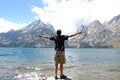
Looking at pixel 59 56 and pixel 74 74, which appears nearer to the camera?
pixel 59 56

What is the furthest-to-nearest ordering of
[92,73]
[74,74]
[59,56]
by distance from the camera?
1. [92,73]
2. [74,74]
3. [59,56]

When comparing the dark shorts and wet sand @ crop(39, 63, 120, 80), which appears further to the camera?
wet sand @ crop(39, 63, 120, 80)

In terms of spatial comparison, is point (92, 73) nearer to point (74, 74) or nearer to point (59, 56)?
point (74, 74)

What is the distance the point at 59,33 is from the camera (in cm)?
1574

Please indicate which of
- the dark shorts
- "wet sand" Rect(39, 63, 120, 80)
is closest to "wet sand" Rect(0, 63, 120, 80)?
"wet sand" Rect(39, 63, 120, 80)

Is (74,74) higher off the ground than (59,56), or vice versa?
(59,56)

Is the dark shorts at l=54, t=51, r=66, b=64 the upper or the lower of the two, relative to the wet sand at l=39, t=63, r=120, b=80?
upper

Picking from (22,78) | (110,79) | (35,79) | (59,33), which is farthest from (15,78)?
(59,33)

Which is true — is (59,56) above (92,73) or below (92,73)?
above

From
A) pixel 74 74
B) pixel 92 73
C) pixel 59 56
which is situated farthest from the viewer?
pixel 92 73

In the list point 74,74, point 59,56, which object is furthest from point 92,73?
point 59,56

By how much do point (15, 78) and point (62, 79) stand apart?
390 inches

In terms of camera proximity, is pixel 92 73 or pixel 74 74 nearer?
pixel 74 74

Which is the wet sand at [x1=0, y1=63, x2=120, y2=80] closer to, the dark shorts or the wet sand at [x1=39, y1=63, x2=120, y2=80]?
the wet sand at [x1=39, y1=63, x2=120, y2=80]
